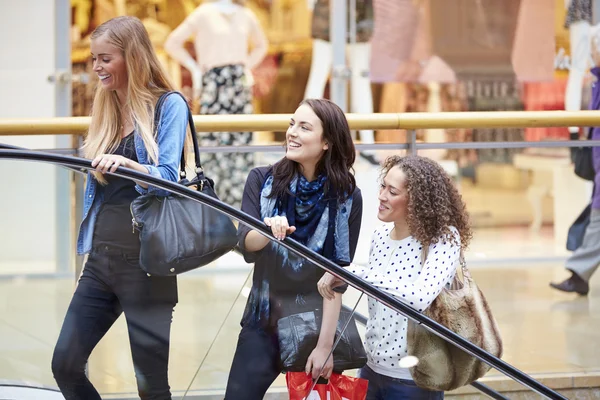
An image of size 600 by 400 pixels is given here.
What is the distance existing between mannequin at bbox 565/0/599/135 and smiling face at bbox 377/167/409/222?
14.4ft

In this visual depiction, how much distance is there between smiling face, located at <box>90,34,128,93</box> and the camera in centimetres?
298

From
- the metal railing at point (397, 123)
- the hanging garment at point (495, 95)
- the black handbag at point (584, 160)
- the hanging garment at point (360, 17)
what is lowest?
the black handbag at point (584, 160)

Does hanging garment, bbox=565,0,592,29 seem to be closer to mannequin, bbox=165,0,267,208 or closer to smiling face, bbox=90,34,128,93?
mannequin, bbox=165,0,267,208

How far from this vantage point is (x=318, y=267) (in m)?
2.84

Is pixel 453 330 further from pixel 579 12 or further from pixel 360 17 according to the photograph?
pixel 579 12

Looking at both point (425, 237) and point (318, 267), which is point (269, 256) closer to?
point (318, 267)

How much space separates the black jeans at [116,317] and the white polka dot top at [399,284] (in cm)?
60

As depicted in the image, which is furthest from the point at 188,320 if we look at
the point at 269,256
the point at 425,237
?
the point at 425,237

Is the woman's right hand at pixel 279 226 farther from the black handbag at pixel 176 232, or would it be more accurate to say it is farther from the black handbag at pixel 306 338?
the black handbag at pixel 306 338

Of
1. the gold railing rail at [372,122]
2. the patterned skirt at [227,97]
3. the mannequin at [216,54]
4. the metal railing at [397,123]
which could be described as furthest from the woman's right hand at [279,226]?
the mannequin at [216,54]

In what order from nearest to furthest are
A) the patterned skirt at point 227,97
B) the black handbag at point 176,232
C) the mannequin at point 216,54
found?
the black handbag at point 176,232 → the patterned skirt at point 227,97 → the mannequin at point 216,54

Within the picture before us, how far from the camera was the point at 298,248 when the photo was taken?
2.79 metres

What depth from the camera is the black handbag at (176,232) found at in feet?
9.11

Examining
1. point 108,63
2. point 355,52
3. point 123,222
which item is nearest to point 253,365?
point 123,222
